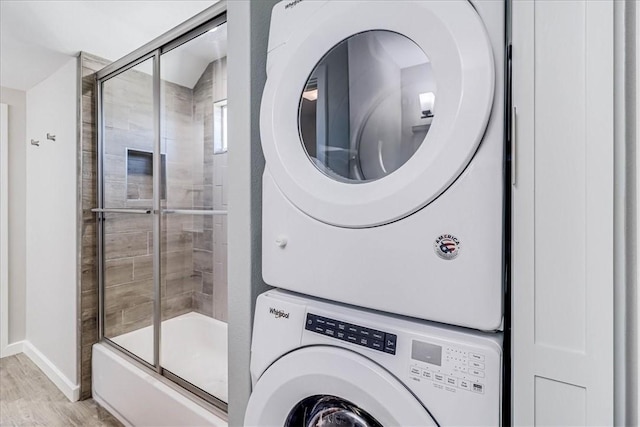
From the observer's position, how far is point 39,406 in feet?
7.04

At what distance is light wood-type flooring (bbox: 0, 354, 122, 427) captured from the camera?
1.99 metres

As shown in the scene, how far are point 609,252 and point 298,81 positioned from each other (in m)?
0.74

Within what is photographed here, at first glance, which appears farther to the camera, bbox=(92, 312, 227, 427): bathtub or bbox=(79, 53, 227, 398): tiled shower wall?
bbox=(79, 53, 227, 398): tiled shower wall

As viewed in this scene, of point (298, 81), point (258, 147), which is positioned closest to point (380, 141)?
point (298, 81)

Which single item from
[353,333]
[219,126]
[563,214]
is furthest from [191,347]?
[563,214]

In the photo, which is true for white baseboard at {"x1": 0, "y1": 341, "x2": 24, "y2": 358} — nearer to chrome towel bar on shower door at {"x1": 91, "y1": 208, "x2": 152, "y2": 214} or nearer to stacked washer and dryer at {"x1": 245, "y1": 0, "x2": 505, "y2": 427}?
chrome towel bar on shower door at {"x1": 91, "y1": 208, "x2": 152, "y2": 214}

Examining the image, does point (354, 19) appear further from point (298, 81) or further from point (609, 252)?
point (609, 252)

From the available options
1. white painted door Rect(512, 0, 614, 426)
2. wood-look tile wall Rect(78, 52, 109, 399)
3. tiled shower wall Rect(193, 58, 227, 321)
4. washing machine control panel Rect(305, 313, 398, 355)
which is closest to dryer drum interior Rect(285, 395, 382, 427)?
washing machine control panel Rect(305, 313, 398, 355)

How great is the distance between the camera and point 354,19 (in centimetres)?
78

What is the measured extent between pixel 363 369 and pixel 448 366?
0.17m

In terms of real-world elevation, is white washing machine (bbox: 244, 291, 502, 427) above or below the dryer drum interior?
above

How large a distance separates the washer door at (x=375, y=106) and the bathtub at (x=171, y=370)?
4.18ft

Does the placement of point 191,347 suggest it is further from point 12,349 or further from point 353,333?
point 12,349

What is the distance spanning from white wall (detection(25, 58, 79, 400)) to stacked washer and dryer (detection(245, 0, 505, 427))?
2.02 m
